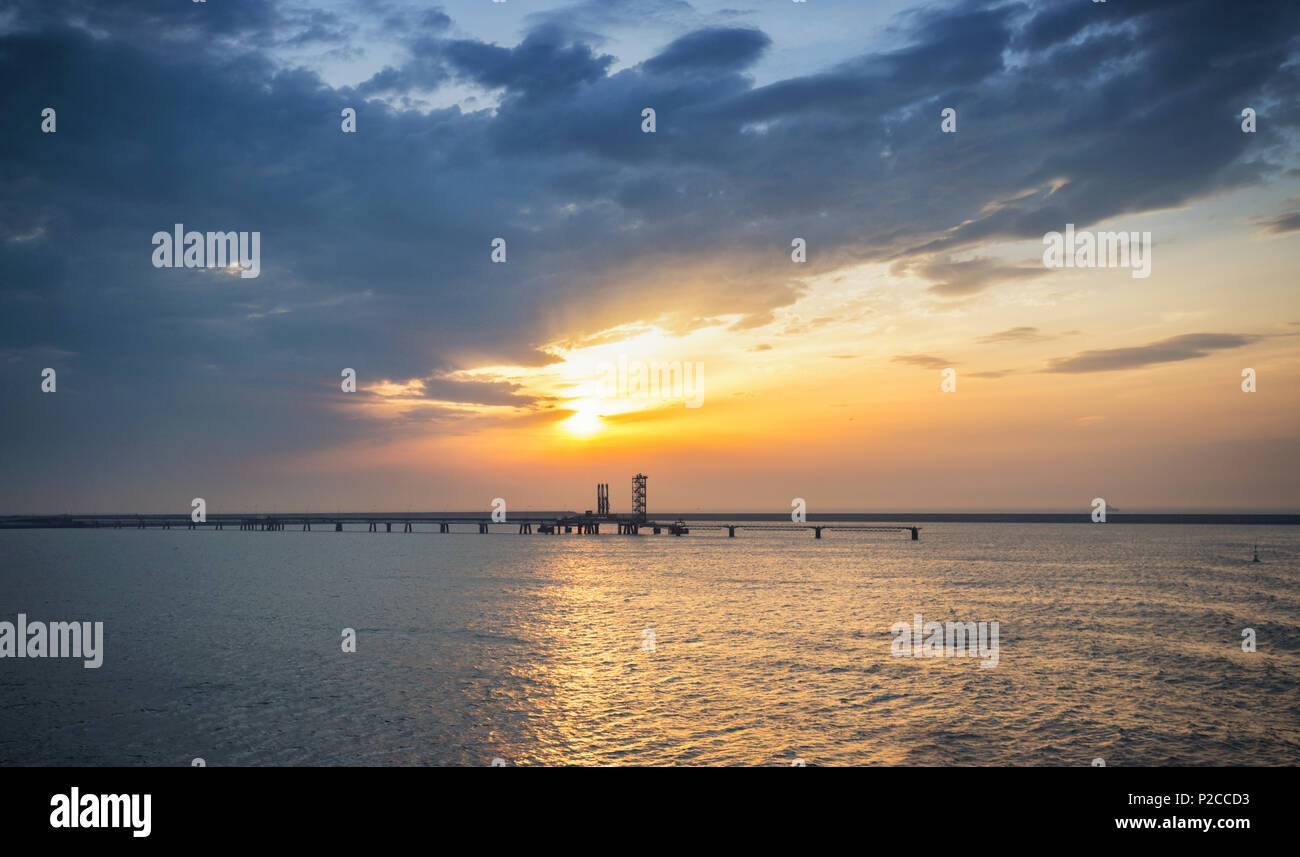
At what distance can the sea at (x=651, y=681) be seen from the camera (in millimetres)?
24969

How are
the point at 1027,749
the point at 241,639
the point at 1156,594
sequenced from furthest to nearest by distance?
1. the point at 1156,594
2. the point at 241,639
3. the point at 1027,749

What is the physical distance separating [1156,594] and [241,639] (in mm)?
85984

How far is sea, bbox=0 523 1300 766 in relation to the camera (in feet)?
81.9

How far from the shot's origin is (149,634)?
161 ft

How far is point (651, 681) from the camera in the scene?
34.8 meters
